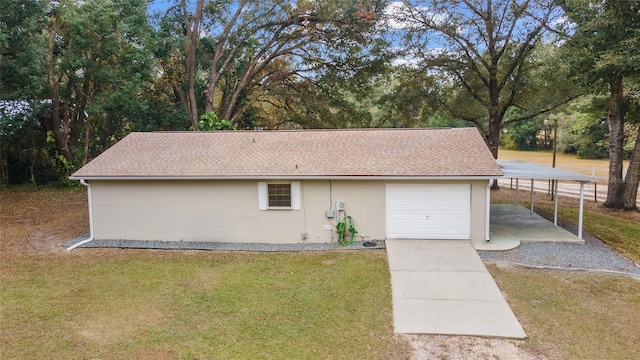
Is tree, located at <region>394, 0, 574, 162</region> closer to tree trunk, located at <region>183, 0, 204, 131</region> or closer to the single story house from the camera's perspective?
the single story house

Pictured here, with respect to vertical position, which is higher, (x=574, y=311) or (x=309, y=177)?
(x=309, y=177)

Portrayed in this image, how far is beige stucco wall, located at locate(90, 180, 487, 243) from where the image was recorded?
11078 mm

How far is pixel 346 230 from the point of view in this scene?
36.4ft

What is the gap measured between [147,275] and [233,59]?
19062 mm

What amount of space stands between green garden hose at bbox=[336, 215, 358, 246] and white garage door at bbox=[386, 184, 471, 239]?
0.98 m

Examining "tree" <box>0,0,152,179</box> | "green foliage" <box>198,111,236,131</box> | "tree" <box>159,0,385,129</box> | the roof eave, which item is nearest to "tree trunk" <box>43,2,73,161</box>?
"tree" <box>0,0,152,179</box>

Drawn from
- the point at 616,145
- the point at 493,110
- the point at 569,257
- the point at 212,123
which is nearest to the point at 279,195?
the point at 569,257

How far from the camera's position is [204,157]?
12.3m

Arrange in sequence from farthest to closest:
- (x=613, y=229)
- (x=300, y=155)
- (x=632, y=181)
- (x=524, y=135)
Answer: (x=524, y=135) → (x=632, y=181) → (x=613, y=229) → (x=300, y=155)

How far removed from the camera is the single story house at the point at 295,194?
35.6ft

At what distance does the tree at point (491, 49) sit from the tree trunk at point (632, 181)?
207 inches

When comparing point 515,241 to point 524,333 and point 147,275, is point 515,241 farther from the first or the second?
point 147,275

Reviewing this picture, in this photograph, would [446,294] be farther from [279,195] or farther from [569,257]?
[279,195]

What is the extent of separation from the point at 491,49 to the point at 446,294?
54.9 feet
